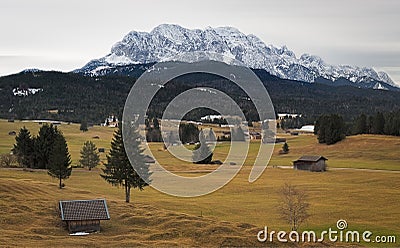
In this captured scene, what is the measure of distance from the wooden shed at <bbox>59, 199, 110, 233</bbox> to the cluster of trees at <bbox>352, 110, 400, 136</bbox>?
412ft

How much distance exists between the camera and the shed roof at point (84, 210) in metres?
49.6

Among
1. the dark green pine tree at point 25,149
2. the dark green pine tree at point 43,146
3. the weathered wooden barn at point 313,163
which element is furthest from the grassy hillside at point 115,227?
the weathered wooden barn at point 313,163

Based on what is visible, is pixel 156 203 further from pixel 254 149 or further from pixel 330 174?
pixel 254 149

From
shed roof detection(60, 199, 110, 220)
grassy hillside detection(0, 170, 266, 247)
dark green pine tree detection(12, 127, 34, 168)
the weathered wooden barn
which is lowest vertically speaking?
grassy hillside detection(0, 170, 266, 247)

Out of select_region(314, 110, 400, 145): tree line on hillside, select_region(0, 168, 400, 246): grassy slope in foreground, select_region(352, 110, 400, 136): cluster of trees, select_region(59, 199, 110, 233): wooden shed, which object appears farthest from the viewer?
select_region(352, 110, 400, 136): cluster of trees

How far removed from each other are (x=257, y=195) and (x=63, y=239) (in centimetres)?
3744

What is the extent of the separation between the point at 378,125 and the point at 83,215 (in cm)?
13144

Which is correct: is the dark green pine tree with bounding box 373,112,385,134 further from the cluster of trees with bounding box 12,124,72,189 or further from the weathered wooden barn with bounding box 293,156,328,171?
the cluster of trees with bounding box 12,124,72,189

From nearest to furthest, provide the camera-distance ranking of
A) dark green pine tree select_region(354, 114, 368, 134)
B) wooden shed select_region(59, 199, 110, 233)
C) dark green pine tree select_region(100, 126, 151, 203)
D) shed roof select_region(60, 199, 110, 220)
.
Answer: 1. wooden shed select_region(59, 199, 110, 233)
2. shed roof select_region(60, 199, 110, 220)
3. dark green pine tree select_region(100, 126, 151, 203)
4. dark green pine tree select_region(354, 114, 368, 134)

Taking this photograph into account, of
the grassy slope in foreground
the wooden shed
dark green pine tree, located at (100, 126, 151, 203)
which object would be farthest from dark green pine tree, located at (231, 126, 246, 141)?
the wooden shed

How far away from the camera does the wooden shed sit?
161ft

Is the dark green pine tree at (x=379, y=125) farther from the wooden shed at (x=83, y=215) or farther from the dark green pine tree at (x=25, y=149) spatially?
the wooden shed at (x=83, y=215)

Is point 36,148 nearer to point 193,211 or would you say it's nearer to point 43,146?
point 43,146

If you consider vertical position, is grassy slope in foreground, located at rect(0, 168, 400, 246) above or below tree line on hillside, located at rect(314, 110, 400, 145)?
below
